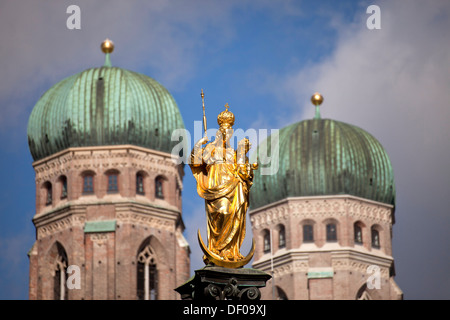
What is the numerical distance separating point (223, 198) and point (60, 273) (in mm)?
52161

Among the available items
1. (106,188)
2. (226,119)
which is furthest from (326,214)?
(226,119)

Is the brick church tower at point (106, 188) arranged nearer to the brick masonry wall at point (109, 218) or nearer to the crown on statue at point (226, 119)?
the brick masonry wall at point (109, 218)

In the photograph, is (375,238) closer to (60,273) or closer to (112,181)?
(112,181)

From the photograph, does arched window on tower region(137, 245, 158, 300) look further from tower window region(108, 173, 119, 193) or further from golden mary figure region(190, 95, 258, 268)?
golden mary figure region(190, 95, 258, 268)

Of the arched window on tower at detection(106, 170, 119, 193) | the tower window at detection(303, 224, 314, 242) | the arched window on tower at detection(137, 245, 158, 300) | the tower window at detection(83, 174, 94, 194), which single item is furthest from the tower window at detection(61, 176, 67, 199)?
the tower window at detection(303, 224, 314, 242)

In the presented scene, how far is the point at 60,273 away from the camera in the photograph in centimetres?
8088

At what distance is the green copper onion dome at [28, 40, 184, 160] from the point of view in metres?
81.8

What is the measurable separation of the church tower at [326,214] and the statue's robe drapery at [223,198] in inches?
2194

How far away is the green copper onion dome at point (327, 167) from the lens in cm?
8706

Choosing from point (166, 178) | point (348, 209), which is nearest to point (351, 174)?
point (348, 209)

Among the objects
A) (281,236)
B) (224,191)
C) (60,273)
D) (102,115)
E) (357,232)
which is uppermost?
(102,115)

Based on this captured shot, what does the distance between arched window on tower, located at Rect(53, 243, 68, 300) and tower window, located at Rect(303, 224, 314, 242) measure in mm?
Answer: 13721
